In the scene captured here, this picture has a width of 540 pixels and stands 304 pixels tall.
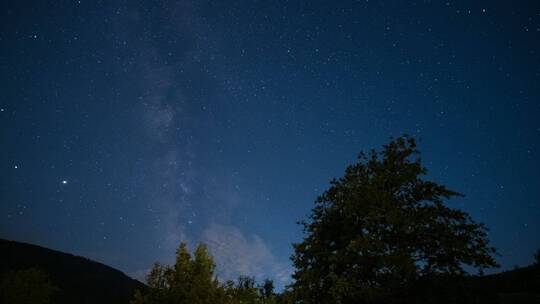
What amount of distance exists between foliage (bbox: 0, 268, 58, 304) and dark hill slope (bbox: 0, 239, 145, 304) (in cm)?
7553

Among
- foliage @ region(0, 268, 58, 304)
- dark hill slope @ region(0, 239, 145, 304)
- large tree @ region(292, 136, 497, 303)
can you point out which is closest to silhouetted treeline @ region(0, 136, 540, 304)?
large tree @ region(292, 136, 497, 303)

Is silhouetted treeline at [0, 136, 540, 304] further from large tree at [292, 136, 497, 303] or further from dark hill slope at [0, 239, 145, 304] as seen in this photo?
dark hill slope at [0, 239, 145, 304]

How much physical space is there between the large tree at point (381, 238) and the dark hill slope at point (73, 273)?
10833 centimetres

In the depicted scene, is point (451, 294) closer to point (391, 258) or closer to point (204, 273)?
point (391, 258)

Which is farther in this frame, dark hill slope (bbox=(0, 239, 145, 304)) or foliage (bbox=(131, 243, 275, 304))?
dark hill slope (bbox=(0, 239, 145, 304))

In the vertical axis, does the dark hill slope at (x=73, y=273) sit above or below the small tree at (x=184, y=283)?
above

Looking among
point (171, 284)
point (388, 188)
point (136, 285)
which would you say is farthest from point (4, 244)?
point (388, 188)

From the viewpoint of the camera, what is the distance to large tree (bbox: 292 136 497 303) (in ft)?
54.7

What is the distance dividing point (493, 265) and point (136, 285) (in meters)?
144

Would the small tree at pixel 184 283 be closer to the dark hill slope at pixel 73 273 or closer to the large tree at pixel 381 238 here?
the large tree at pixel 381 238

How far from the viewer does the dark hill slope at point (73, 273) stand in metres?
111

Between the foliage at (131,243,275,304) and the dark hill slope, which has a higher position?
the dark hill slope

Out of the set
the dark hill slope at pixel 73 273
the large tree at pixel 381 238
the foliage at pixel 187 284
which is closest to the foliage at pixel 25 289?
the foliage at pixel 187 284

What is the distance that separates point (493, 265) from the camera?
17.3m
